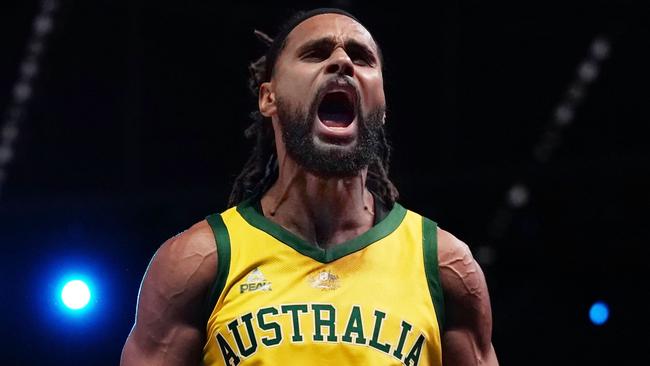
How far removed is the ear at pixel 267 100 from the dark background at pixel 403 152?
7.74 feet

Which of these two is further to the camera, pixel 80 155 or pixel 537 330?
pixel 537 330

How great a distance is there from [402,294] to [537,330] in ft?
11.9

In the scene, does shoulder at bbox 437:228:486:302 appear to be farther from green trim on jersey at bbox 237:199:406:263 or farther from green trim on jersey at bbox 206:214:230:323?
green trim on jersey at bbox 206:214:230:323

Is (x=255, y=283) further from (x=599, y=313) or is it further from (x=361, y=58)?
(x=599, y=313)

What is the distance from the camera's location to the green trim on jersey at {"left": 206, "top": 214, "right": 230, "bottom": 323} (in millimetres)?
2143

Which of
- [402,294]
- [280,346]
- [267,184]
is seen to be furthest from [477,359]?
[267,184]

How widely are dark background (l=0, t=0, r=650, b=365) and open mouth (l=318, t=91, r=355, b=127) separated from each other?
2.53m

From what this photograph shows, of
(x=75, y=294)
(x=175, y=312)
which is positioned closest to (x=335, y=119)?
(x=175, y=312)

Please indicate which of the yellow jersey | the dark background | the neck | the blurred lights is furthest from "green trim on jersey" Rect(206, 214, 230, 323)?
the blurred lights

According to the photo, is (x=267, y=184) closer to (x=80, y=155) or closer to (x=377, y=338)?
(x=377, y=338)

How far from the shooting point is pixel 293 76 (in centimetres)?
229

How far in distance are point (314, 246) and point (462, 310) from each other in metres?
0.33

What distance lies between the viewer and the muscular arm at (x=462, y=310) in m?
2.21

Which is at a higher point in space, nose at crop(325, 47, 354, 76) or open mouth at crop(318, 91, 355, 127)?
nose at crop(325, 47, 354, 76)
